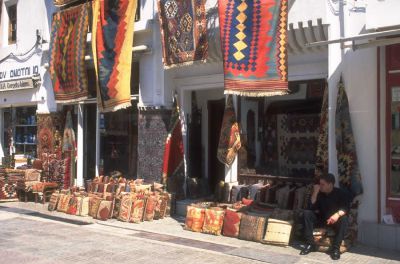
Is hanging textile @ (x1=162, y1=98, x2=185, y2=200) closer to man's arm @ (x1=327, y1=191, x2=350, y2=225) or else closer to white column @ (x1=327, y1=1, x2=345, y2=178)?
white column @ (x1=327, y1=1, x2=345, y2=178)

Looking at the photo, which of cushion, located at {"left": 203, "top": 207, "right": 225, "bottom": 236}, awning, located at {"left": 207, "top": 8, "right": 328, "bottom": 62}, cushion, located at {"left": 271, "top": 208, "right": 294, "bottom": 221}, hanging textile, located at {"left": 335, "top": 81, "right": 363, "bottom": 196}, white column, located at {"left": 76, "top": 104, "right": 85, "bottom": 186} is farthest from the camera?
white column, located at {"left": 76, "top": 104, "right": 85, "bottom": 186}

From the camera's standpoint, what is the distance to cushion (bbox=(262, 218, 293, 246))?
25.5 ft

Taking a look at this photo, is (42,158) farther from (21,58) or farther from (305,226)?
(305,226)

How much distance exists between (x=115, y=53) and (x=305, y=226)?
5.90m

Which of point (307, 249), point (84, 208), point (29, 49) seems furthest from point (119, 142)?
point (307, 249)

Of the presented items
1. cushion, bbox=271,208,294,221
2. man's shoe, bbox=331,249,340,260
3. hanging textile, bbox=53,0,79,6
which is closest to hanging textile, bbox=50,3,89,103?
hanging textile, bbox=53,0,79,6

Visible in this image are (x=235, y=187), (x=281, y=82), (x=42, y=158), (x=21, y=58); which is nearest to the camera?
(x=281, y=82)

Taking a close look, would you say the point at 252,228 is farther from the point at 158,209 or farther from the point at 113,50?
the point at 113,50

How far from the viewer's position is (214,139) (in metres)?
11.5

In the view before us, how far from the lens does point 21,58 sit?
1472cm

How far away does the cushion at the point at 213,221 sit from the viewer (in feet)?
28.6

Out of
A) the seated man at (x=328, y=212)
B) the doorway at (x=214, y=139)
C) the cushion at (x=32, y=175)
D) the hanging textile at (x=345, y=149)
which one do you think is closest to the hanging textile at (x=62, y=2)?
the cushion at (x=32, y=175)

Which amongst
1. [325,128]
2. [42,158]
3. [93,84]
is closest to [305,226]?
[325,128]

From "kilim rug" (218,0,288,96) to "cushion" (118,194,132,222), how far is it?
3196 mm
